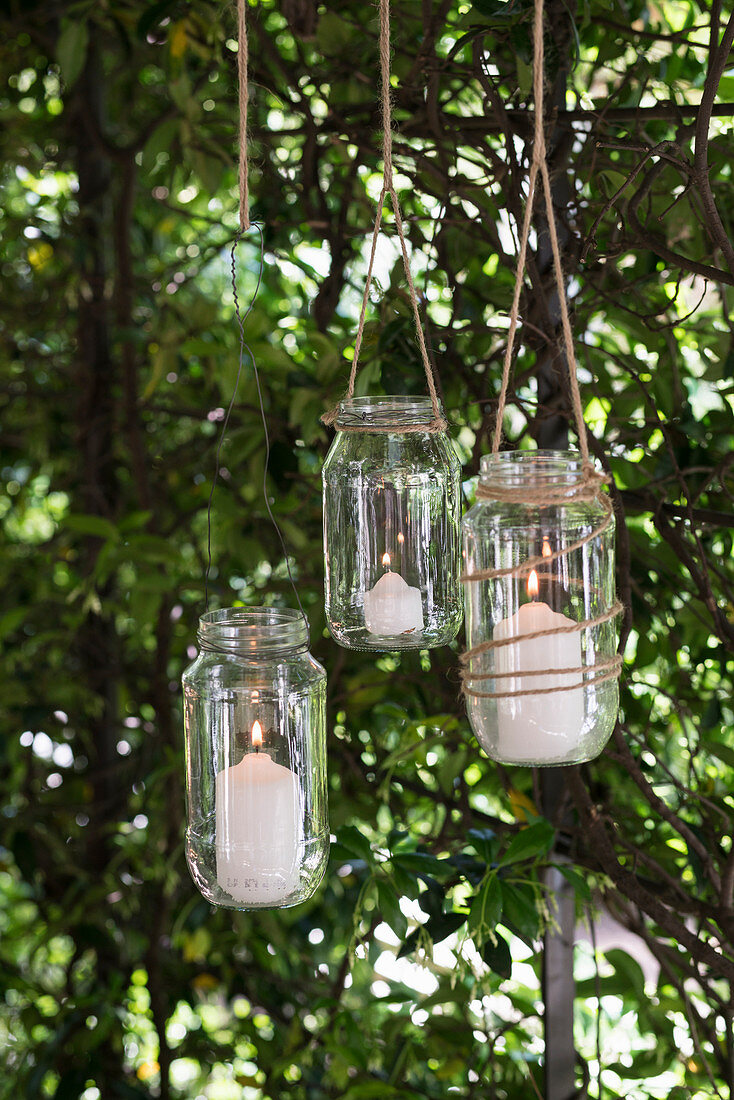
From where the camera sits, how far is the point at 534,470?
0.63m

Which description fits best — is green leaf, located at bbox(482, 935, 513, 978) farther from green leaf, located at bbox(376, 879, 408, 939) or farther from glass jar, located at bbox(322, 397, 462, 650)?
glass jar, located at bbox(322, 397, 462, 650)

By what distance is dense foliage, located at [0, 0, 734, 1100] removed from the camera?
3.13 ft

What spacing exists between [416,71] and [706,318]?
1.41 feet

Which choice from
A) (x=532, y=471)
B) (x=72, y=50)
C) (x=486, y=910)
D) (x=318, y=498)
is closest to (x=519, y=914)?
(x=486, y=910)

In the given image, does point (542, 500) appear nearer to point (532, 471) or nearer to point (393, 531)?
point (532, 471)

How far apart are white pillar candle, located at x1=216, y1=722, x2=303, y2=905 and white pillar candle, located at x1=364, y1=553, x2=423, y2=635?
143mm

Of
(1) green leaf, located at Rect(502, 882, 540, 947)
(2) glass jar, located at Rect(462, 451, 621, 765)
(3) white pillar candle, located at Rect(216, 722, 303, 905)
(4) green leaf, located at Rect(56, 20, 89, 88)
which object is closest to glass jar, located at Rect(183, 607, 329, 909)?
(3) white pillar candle, located at Rect(216, 722, 303, 905)

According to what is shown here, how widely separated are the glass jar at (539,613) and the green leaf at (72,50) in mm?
946

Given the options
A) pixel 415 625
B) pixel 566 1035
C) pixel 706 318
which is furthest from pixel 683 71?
pixel 566 1035

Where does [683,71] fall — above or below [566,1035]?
above

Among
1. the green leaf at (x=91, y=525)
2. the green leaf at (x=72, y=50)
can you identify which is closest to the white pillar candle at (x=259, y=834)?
the green leaf at (x=91, y=525)

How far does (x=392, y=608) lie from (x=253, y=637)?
12cm

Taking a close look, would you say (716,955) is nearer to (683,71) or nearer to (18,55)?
(683,71)

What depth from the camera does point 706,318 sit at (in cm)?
118
